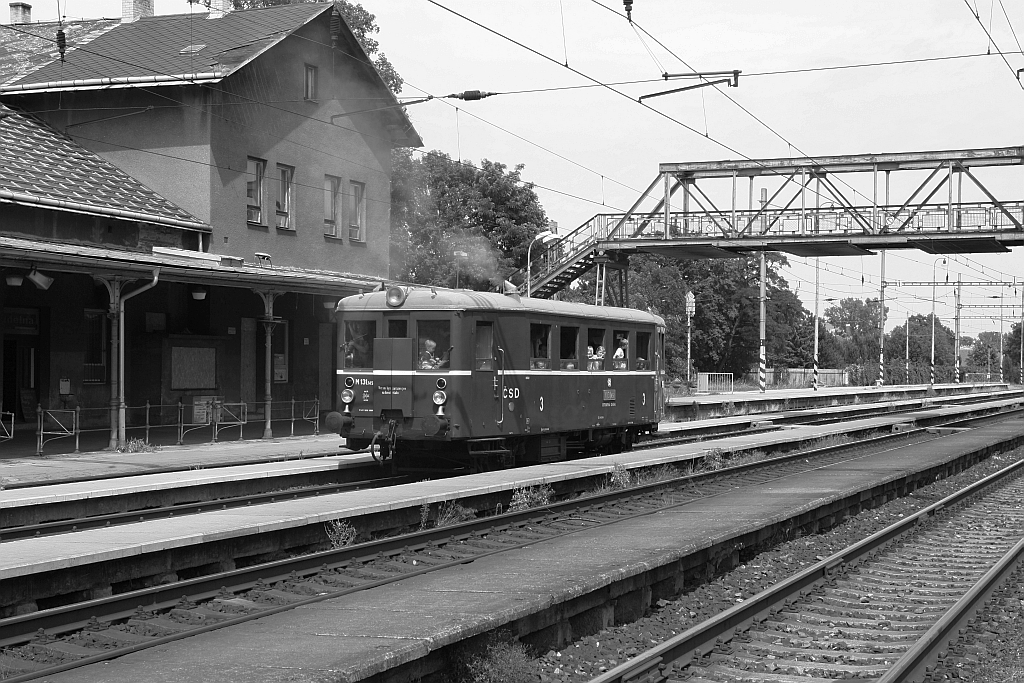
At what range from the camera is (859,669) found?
7383mm

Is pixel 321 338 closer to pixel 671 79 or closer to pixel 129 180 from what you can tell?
pixel 129 180

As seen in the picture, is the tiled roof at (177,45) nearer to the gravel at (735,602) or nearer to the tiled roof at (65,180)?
the tiled roof at (65,180)

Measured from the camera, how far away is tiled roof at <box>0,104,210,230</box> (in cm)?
2250

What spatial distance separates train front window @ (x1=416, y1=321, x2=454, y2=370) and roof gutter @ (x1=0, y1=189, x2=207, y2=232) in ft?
32.9

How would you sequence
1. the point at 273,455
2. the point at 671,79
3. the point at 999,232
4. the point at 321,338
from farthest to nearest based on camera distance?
the point at 999,232 < the point at 321,338 < the point at 671,79 < the point at 273,455

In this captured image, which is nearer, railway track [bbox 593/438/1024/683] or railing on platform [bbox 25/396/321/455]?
railway track [bbox 593/438/1024/683]

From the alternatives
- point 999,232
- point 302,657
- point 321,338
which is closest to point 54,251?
point 321,338

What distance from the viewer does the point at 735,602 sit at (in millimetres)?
9508

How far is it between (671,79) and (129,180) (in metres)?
13.0

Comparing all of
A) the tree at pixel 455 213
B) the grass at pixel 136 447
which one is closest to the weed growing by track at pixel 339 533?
the grass at pixel 136 447

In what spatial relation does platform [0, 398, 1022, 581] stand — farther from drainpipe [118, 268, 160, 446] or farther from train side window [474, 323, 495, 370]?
drainpipe [118, 268, 160, 446]

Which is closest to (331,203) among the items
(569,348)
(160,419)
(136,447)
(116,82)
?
(116,82)

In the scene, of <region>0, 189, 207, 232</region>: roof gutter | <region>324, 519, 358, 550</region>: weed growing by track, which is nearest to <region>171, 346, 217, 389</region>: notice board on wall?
<region>0, 189, 207, 232</region>: roof gutter

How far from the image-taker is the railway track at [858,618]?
24.2ft
